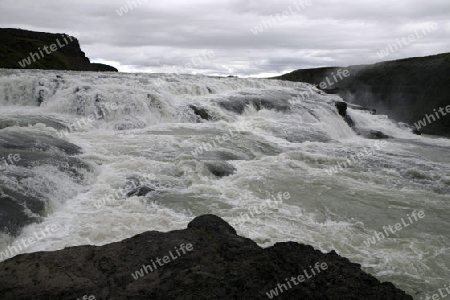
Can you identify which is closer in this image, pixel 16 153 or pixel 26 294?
pixel 26 294

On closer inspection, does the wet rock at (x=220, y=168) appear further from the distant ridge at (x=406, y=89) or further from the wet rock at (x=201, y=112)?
the distant ridge at (x=406, y=89)

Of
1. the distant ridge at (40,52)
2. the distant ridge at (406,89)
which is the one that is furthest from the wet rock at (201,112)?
the distant ridge at (40,52)

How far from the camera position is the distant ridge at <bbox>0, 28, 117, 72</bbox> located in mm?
48188

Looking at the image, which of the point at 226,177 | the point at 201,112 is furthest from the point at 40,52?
the point at 226,177

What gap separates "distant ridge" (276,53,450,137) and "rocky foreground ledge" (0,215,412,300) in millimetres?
26465

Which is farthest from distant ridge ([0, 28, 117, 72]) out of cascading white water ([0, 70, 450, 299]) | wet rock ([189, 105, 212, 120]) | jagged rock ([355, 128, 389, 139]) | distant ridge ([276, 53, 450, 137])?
jagged rock ([355, 128, 389, 139])

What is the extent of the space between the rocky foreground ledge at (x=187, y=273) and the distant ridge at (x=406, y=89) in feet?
86.8

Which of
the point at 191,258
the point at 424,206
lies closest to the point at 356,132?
the point at 424,206

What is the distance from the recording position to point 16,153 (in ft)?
27.9

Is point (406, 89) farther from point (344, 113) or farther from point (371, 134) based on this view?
point (371, 134)

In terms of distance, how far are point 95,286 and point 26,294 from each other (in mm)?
567

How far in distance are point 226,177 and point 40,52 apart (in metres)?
59.3

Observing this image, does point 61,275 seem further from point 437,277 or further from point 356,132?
point 356,132

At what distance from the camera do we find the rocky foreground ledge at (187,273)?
328 centimetres
